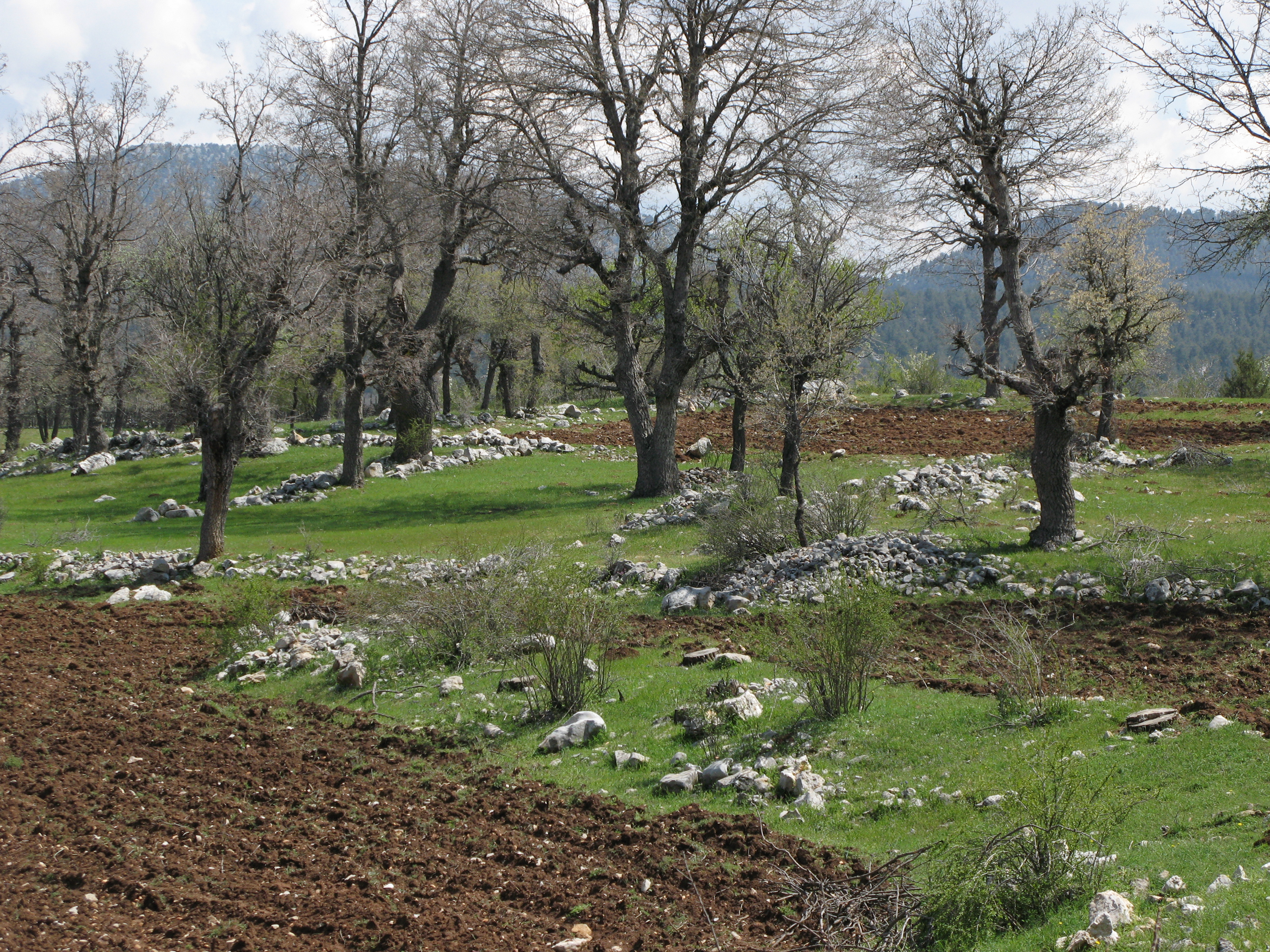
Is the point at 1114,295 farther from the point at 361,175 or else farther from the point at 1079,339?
the point at 361,175

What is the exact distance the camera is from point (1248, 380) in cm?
4025

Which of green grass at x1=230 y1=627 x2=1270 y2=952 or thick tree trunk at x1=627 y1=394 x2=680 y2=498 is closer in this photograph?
green grass at x1=230 y1=627 x2=1270 y2=952

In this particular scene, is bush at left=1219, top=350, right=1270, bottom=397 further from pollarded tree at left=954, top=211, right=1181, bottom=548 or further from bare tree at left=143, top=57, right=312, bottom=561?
bare tree at left=143, top=57, right=312, bottom=561

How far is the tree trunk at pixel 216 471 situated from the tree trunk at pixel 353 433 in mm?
8732

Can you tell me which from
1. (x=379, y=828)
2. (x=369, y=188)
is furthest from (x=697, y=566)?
(x=369, y=188)

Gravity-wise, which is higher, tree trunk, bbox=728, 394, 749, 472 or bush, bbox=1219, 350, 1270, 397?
bush, bbox=1219, 350, 1270, 397

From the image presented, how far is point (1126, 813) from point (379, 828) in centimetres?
503

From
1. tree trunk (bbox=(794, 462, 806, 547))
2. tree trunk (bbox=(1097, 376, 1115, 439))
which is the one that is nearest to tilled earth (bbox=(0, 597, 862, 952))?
tree trunk (bbox=(794, 462, 806, 547))

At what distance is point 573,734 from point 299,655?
4.86 meters

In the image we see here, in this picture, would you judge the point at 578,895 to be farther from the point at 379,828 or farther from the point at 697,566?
the point at 697,566

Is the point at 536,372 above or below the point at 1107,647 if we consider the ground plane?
above

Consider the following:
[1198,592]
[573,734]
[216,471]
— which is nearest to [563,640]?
[573,734]

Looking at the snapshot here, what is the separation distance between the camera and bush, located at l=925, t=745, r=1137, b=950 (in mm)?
4641

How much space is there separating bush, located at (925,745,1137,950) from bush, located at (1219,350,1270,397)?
4212 cm
